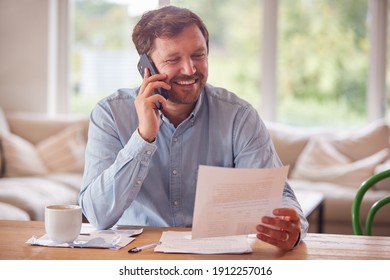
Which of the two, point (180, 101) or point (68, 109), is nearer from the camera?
point (180, 101)

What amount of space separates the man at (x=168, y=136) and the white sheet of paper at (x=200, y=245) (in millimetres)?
160

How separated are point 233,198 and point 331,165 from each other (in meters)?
2.60

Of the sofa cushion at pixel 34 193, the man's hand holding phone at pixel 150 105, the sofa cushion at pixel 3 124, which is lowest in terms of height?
the sofa cushion at pixel 34 193

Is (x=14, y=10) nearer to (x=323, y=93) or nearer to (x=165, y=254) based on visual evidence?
(x=323, y=93)

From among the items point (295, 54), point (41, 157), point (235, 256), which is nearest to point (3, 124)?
point (41, 157)

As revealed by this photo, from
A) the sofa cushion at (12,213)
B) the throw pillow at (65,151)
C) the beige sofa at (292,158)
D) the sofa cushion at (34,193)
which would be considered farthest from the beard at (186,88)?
the throw pillow at (65,151)

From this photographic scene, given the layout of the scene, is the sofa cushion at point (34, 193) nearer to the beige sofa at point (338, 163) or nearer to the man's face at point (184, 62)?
the beige sofa at point (338, 163)

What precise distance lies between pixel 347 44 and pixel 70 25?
1.81 m

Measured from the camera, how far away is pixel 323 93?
4.05m

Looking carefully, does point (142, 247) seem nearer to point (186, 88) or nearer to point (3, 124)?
point (186, 88)

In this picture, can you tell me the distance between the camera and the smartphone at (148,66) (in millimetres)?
1372

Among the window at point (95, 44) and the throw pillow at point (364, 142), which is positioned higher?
the window at point (95, 44)
